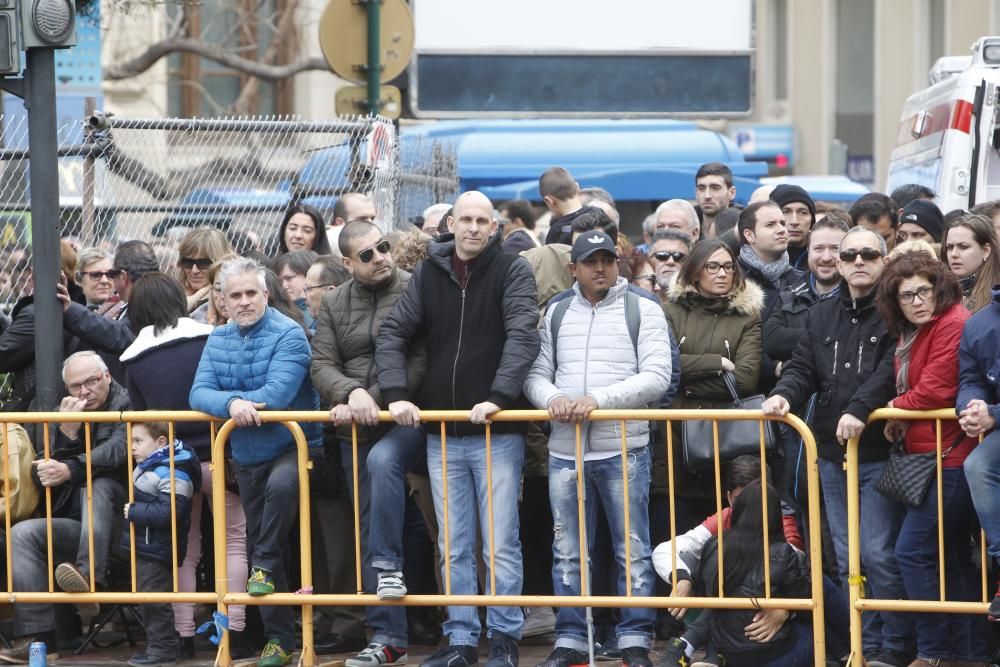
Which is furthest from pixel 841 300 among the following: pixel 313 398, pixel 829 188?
pixel 829 188

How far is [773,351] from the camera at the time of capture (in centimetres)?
828

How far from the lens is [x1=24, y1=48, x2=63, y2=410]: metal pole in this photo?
26.5 feet

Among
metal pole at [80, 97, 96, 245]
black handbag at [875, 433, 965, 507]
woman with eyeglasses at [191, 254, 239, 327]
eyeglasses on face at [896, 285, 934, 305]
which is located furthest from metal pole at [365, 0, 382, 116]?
black handbag at [875, 433, 965, 507]

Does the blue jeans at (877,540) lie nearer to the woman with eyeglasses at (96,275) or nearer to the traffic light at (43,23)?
the traffic light at (43,23)

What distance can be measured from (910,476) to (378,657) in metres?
2.63

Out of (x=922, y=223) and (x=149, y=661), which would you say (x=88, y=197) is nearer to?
(x=149, y=661)

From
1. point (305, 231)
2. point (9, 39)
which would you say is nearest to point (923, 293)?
point (305, 231)

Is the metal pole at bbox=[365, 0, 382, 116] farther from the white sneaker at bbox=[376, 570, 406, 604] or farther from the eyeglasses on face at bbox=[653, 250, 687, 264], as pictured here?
the white sneaker at bbox=[376, 570, 406, 604]

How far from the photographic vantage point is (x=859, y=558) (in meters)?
7.53

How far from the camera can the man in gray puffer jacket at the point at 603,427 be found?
7.77 m

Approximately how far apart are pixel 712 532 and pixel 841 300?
125 centimetres

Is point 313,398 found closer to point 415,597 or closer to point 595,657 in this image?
point 415,597

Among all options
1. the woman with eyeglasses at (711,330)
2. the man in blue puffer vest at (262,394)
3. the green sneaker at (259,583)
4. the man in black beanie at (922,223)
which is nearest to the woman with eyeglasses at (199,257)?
the man in blue puffer vest at (262,394)

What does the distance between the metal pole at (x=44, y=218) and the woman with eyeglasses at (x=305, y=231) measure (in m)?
1.91
